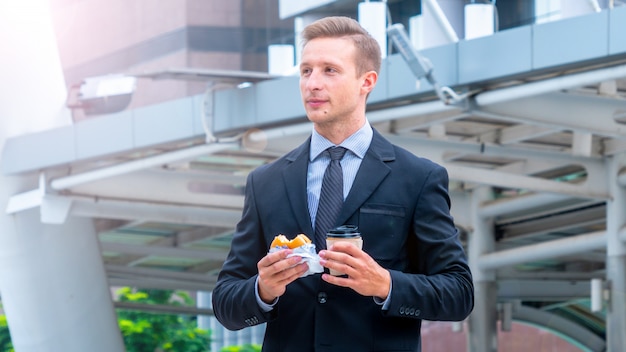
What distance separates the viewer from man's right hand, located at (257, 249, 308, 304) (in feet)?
10.5

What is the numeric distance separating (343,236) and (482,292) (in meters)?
18.5

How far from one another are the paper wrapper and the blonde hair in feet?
1.85

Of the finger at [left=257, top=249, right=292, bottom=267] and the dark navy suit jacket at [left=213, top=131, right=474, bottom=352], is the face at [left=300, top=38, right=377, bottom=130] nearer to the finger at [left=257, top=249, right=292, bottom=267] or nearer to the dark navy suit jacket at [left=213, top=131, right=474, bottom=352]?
the dark navy suit jacket at [left=213, top=131, right=474, bottom=352]

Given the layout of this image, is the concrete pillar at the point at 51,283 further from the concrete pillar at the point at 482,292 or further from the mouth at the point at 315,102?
the mouth at the point at 315,102

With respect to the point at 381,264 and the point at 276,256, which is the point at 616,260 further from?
the point at 276,256

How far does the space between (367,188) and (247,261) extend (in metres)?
0.41

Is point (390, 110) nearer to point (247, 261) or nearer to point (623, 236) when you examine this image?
point (623, 236)

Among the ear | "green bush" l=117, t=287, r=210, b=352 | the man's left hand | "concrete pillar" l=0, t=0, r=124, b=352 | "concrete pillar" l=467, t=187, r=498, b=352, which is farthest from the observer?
"green bush" l=117, t=287, r=210, b=352

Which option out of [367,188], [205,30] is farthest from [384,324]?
[205,30]

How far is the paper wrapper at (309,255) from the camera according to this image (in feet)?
10.6

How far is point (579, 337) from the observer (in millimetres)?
34219

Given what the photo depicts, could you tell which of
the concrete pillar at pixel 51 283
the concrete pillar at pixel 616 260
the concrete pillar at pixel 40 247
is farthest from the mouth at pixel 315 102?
the concrete pillar at pixel 51 283

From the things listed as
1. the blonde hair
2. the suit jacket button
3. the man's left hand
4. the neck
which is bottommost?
the suit jacket button

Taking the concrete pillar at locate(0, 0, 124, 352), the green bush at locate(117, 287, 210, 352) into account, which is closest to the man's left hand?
the concrete pillar at locate(0, 0, 124, 352)
